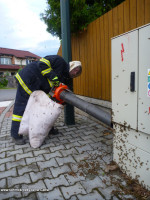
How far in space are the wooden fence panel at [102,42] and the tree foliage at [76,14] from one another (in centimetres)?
22

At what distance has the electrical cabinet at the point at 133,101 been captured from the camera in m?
1.49

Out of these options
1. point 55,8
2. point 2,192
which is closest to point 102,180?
point 2,192

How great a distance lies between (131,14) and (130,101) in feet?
5.48

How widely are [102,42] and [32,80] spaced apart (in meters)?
1.66

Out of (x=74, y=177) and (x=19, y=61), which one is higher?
(x=19, y=61)

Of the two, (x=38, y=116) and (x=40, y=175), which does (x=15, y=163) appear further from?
(x=38, y=116)

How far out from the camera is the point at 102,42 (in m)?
3.35

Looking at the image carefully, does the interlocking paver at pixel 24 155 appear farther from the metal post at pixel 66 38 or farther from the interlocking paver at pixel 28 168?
the metal post at pixel 66 38

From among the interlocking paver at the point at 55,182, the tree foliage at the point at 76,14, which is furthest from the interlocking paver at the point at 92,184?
the tree foliage at the point at 76,14

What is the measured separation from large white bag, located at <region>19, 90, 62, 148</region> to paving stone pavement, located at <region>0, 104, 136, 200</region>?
24 centimetres

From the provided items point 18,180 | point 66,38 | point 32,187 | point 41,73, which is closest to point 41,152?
point 18,180

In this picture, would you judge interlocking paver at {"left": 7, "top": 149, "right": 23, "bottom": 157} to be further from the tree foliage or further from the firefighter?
the tree foliage

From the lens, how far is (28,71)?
2.73m

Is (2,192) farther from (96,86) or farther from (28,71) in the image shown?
(96,86)
